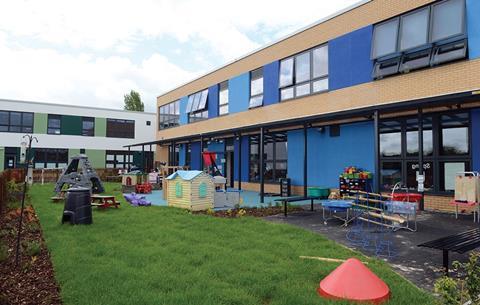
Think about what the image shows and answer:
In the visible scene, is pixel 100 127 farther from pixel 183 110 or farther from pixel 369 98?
pixel 369 98

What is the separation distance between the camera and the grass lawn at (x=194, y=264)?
4.43 metres

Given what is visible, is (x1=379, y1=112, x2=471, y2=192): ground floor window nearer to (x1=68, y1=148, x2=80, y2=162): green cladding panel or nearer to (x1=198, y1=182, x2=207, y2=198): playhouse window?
(x1=198, y1=182, x2=207, y2=198): playhouse window

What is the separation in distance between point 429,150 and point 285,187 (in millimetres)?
7265

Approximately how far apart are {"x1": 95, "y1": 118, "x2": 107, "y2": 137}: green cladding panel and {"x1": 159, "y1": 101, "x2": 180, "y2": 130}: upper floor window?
9.23m

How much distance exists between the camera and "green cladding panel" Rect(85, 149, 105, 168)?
3891cm

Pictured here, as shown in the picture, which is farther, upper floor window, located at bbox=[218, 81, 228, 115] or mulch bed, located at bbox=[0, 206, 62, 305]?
upper floor window, located at bbox=[218, 81, 228, 115]

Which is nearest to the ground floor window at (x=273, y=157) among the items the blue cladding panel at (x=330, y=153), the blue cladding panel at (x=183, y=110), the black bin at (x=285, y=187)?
the blue cladding panel at (x=330, y=153)

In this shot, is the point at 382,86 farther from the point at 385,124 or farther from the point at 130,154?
the point at 130,154

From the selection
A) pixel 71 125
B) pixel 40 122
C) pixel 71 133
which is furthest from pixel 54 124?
pixel 71 133

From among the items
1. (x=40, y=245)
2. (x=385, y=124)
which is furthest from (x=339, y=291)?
(x=385, y=124)

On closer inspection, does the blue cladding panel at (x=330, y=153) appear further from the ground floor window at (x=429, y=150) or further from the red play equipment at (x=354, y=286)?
the red play equipment at (x=354, y=286)

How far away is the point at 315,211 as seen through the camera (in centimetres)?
1223

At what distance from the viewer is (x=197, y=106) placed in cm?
2697

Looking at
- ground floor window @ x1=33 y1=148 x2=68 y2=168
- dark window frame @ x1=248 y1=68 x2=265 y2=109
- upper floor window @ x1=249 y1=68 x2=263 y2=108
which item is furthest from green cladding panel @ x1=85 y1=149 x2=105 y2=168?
upper floor window @ x1=249 y1=68 x2=263 y2=108
